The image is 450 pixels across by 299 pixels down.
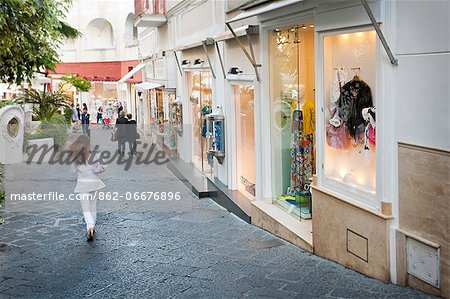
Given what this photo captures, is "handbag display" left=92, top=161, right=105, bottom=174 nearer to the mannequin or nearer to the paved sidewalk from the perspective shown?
the paved sidewalk

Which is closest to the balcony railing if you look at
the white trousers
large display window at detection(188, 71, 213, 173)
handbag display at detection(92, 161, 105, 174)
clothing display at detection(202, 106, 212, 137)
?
large display window at detection(188, 71, 213, 173)

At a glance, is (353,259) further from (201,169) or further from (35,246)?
(201,169)

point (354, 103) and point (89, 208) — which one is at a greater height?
point (354, 103)

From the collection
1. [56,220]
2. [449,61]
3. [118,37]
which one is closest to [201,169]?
[56,220]

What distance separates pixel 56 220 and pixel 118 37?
31.8 metres

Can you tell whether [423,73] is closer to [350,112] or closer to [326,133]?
[350,112]

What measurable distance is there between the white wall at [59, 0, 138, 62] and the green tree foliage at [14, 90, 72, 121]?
15955mm

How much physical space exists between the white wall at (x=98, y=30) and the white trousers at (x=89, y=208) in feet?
104

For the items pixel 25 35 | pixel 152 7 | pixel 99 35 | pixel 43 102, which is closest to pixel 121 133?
pixel 152 7

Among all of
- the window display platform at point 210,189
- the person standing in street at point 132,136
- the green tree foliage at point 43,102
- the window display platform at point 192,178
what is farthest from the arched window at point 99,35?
the window display platform at point 210,189

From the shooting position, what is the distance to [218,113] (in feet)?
45.3

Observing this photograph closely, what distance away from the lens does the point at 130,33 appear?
40656 millimetres

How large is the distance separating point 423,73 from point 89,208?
18.6 feet

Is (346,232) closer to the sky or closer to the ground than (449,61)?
closer to the ground
